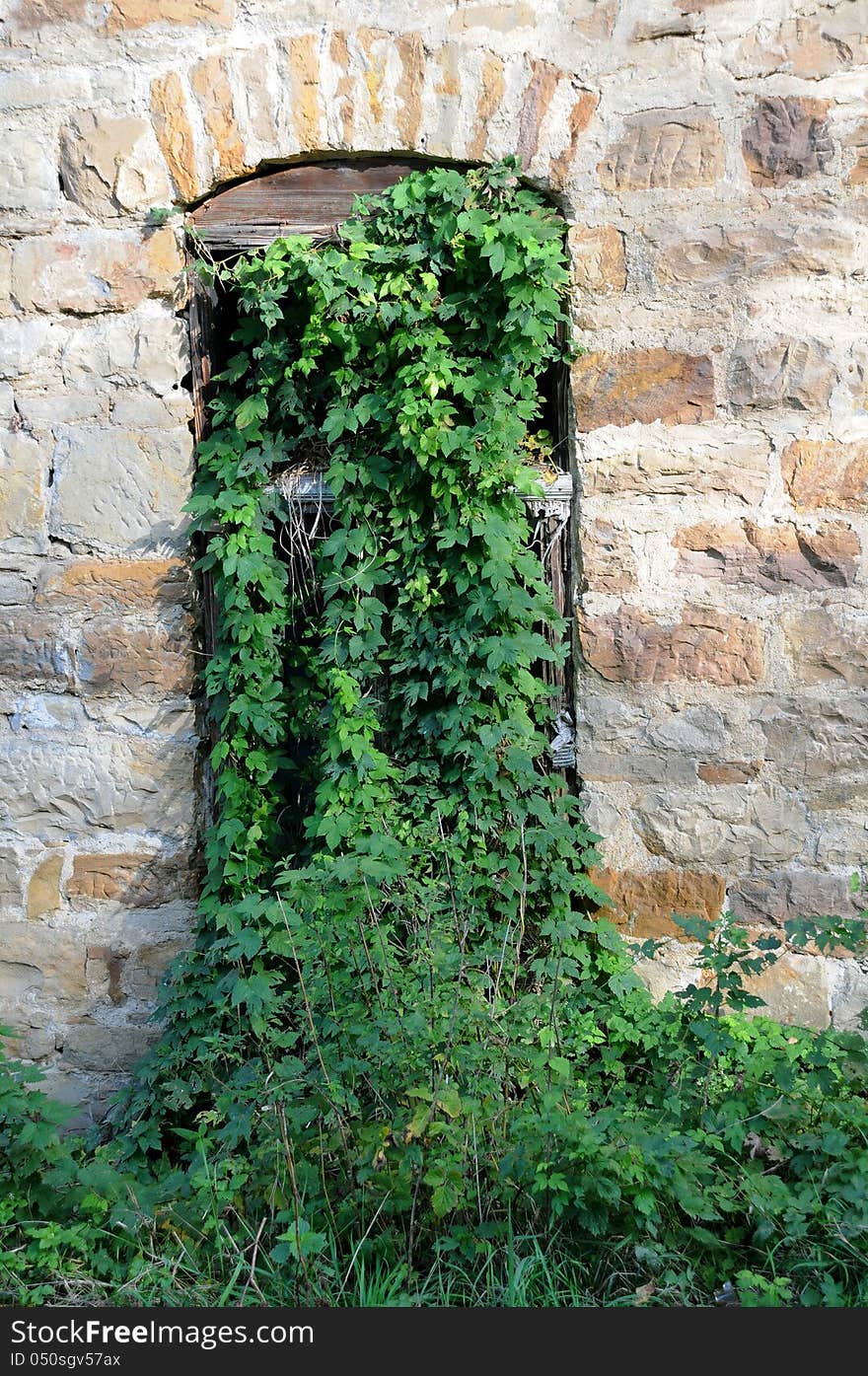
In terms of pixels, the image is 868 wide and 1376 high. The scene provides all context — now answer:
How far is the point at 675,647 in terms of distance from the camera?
3074 millimetres

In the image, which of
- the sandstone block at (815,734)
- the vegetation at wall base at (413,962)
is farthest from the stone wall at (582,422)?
the vegetation at wall base at (413,962)

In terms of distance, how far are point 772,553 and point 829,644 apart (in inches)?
12.2

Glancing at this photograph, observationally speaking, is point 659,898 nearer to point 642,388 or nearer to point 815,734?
point 815,734

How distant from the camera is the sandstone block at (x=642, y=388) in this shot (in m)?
3.02

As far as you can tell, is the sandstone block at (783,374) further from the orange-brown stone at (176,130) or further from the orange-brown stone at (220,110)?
the orange-brown stone at (176,130)

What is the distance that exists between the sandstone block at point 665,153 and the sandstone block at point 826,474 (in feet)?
2.69

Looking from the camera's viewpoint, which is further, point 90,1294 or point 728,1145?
point 728,1145

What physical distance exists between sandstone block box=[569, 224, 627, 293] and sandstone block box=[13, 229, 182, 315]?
3.93ft

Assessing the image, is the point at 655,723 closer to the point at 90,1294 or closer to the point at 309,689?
the point at 309,689

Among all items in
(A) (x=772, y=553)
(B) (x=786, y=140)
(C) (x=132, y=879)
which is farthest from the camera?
(C) (x=132, y=879)

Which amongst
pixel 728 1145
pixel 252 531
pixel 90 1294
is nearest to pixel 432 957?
pixel 728 1145

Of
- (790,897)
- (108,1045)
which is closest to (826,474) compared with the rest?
(790,897)

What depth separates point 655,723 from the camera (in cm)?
309

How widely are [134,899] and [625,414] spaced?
6.96ft
